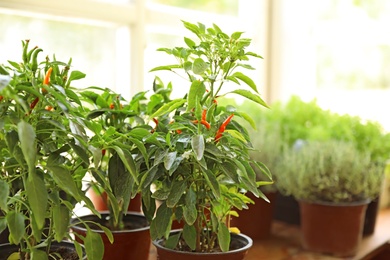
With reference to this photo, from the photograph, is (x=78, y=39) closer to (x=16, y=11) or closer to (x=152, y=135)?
(x=16, y=11)

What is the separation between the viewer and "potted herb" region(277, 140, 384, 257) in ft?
4.67

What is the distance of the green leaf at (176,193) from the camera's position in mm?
880

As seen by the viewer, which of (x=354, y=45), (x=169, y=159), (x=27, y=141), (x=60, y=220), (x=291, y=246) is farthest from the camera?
(x=354, y=45)

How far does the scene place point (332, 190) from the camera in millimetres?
1450

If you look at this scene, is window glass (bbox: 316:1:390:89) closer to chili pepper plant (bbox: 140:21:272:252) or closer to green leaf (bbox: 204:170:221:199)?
chili pepper plant (bbox: 140:21:272:252)

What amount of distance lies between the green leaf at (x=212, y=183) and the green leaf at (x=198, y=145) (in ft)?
0.18

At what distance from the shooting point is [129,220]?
3.95 feet

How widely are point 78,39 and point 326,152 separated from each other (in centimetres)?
78

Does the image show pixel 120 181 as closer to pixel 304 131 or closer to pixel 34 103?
pixel 34 103

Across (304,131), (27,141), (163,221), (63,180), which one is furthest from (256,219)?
(27,141)

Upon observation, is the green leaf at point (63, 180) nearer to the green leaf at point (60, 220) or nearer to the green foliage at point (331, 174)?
the green leaf at point (60, 220)

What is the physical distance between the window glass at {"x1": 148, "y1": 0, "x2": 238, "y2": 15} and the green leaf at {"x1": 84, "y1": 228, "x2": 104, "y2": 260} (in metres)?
1.13

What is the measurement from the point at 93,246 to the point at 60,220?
99mm

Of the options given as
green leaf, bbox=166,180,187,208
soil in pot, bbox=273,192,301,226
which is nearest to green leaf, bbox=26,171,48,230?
green leaf, bbox=166,180,187,208
